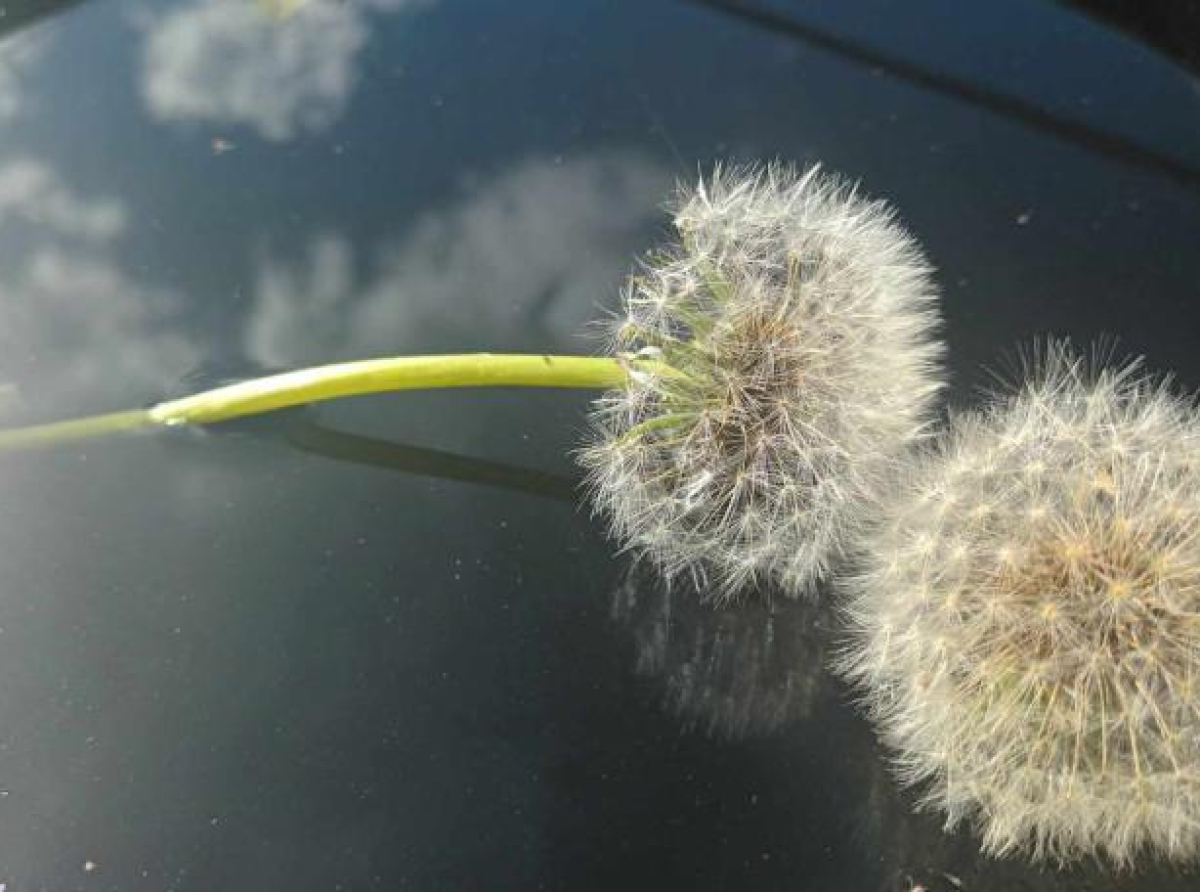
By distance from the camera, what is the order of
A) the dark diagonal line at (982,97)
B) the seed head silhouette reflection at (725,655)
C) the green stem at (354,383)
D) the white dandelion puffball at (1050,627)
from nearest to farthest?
the white dandelion puffball at (1050,627) < the seed head silhouette reflection at (725,655) < the green stem at (354,383) < the dark diagonal line at (982,97)

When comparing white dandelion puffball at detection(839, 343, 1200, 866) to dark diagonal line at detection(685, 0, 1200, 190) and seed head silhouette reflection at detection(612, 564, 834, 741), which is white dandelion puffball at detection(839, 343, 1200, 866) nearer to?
seed head silhouette reflection at detection(612, 564, 834, 741)

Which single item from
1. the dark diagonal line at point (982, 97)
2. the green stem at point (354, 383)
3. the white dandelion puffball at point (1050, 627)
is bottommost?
the white dandelion puffball at point (1050, 627)

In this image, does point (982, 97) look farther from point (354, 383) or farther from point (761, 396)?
point (354, 383)

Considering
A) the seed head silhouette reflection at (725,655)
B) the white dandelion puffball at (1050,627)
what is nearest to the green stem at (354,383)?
the seed head silhouette reflection at (725,655)

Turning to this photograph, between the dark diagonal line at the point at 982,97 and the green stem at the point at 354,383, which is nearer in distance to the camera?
the green stem at the point at 354,383

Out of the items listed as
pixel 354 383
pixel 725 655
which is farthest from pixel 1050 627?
pixel 354 383

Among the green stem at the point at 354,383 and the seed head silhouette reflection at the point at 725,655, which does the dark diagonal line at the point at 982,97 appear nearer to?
the green stem at the point at 354,383

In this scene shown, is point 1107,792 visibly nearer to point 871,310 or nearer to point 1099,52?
point 871,310
